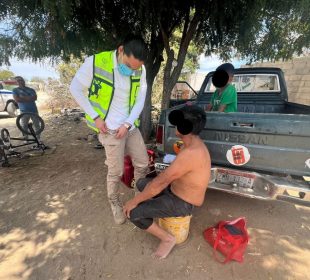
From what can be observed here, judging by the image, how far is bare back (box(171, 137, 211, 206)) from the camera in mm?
2043

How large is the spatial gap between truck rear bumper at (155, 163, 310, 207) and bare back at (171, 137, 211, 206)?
0.49 metres

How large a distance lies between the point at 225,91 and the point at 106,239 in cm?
243

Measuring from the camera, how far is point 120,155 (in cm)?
261

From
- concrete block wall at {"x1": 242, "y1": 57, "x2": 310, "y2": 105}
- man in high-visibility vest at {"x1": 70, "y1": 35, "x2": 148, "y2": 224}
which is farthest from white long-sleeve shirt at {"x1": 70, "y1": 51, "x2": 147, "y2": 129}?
concrete block wall at {"x1": 242, "y1": 57, "x2": 310, "y2": 105}

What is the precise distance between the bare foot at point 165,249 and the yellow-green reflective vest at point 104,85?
4.64 ft

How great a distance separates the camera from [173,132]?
9.88 ft

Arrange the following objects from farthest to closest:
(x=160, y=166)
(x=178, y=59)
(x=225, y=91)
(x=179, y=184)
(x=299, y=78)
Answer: (x=299, y=78)
(x=178, y=59)
(x=225, y=91)
(x=160, y=166)
(x=179, y=184)

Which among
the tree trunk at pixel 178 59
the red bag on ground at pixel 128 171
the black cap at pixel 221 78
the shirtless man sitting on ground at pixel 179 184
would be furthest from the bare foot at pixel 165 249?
the tree trunk at pixel 178 59

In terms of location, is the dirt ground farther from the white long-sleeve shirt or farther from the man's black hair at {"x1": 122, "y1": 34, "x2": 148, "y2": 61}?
the man's black hair at {"x1": 122, "y1": 34, "x2": 148, "y2": 61}

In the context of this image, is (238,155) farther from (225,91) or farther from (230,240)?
(225,91)

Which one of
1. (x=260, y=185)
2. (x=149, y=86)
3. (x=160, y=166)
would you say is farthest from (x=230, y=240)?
(x=149, y=86)

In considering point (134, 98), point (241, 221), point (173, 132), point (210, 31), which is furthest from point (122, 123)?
point (210, 31)

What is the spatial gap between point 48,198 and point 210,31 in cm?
478

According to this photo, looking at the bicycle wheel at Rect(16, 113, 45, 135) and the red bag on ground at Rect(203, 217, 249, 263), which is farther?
the bicycle wheel at Rect(16, 113, 45, 135)
